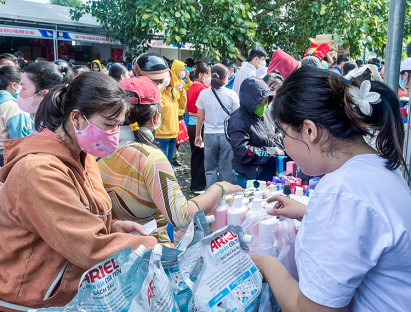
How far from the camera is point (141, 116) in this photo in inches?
89.2

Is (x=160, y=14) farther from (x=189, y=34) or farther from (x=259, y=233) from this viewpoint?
(x=259, y=233)

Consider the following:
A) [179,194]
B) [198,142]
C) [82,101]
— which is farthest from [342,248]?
[198,142]

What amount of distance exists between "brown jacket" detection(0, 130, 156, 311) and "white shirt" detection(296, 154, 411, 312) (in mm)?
737

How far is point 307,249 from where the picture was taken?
1097mm

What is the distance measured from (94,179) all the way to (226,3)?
27.9ft

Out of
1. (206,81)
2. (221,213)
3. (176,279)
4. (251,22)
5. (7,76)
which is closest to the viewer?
(176,279)

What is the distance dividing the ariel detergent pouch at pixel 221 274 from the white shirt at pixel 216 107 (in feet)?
12.7

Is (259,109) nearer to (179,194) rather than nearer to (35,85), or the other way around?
(179,194)

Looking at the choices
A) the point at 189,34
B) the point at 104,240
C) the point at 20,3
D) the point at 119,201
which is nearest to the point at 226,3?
the point at 189,34

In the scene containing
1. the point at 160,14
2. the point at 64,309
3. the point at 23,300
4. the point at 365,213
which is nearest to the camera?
the point at 365,213

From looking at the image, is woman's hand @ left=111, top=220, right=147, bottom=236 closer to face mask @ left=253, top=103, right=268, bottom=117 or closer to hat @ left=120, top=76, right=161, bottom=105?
hat @ left=120, top=76, right=161, bottom=105

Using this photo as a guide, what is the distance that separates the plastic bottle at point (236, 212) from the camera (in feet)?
6.62

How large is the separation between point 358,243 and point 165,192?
1.11 m

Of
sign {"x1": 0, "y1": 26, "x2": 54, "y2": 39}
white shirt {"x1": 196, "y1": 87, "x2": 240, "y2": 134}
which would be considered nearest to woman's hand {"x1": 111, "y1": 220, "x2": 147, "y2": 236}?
white shirt {"x1": 196, "y1": 87, "x2": 240, "y2": 134}
